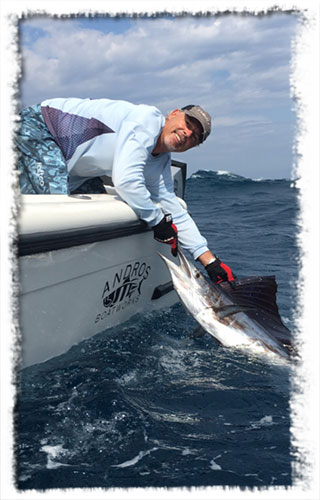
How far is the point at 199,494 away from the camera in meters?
1.39

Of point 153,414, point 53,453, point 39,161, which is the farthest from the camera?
point 39,161

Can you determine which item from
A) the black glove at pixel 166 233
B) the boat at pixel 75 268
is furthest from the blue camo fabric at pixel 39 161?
the black glove at pixel 166 233

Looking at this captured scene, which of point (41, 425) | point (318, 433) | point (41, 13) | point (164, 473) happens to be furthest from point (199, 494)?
point (41, 13)

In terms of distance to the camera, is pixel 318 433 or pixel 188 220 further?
pixel 188 220

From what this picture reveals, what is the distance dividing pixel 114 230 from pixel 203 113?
89 cm

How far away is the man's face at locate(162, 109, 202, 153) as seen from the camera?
2971 mm

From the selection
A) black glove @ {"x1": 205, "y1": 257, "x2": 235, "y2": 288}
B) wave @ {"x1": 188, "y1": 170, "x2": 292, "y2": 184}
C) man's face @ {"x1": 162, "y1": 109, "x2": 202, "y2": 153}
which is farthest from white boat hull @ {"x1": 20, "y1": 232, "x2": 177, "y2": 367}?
wave @ {"x1": 188, "y1": 170, "x2": 292, "y2": 184}

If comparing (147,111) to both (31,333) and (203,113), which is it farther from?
(31,333)

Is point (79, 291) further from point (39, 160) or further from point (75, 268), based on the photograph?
point (39, 160)

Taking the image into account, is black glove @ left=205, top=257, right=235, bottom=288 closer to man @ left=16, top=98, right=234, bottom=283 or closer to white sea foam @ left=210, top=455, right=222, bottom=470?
man @ left=16, top=98, right=234, bottom=283

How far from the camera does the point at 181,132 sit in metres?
3.00

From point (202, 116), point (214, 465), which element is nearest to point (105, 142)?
point (202, 116)

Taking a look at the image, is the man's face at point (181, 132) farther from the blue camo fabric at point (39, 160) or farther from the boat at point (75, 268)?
the blue camo fabric at point (39, 160)

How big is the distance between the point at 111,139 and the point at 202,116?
564mm
